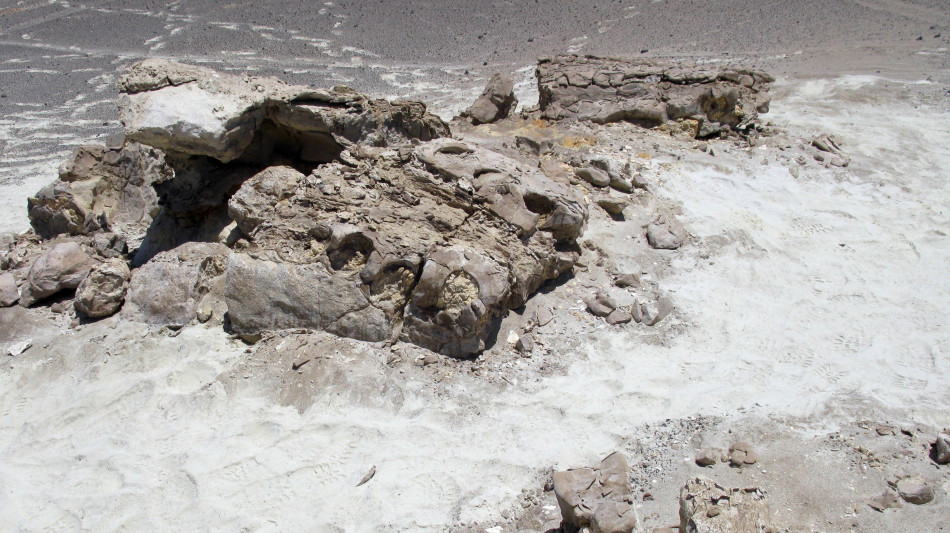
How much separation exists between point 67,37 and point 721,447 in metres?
14.8

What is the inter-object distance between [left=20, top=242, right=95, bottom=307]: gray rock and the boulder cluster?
0.04 ft

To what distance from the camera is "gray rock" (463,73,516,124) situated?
24.2 feet

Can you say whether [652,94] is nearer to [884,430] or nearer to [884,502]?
[884,430]

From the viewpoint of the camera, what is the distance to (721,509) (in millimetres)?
2666

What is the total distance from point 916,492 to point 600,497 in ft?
4.68

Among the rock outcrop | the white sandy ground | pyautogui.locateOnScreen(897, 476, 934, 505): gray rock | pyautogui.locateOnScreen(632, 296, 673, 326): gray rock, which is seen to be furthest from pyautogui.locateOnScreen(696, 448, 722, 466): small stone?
the rock outcrop

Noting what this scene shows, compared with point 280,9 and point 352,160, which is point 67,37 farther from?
point 352,160

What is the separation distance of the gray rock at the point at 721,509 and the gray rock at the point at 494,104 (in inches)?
208

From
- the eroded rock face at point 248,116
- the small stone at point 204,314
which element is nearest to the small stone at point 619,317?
the eroded rock face at point 248,116

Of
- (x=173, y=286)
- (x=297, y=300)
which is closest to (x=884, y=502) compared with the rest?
(x=297, y=300)

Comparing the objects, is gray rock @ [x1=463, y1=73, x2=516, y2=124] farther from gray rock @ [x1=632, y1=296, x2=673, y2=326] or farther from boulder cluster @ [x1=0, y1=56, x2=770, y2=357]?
gray rock @ [x1=632, y1=296, x2=673, y2=326]

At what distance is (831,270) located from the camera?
17.0ft

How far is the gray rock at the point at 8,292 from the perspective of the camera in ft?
16.9

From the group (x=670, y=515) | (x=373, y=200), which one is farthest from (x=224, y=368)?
(x=670, y=515)
